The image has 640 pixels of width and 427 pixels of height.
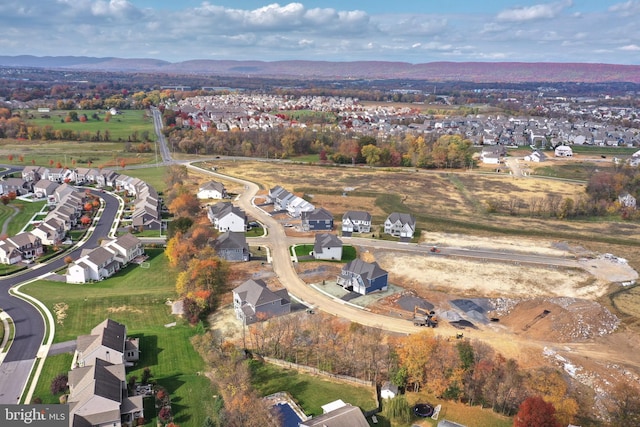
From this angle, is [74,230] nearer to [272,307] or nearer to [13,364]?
[13,364]

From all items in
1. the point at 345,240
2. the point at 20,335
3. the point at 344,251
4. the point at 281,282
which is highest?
the point at 345,240

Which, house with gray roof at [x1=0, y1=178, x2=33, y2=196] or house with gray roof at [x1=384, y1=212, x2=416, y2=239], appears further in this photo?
house with gray roof at [x1=0, y1=178, x2=33, y2=196]

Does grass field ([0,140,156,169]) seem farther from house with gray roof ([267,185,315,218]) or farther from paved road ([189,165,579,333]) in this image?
paved road ([189,165,579,333])

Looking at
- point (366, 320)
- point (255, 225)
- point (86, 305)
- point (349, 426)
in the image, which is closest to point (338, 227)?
point (255, 225)

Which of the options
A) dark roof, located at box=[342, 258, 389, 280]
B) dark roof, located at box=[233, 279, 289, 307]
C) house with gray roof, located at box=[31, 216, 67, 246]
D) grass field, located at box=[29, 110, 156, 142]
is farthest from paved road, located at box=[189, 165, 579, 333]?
grass field, located at box=[29, 110, 156, 142]

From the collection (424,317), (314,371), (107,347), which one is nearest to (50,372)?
(107,347)

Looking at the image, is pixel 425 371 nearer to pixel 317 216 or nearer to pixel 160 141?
pixel 317 216

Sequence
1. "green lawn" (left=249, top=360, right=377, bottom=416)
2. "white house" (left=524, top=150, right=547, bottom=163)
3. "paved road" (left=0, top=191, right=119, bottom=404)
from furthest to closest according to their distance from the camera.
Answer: "white house" (left=524, top=150, right=547, bottom=163)
"paved road" (left=0, top=191, right=119, bottom=404)
"green lawn" (left=249, top=360, right=377, bottom=416)

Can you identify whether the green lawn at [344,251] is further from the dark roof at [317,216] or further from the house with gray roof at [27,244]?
the house with gray roof at [27,244]
